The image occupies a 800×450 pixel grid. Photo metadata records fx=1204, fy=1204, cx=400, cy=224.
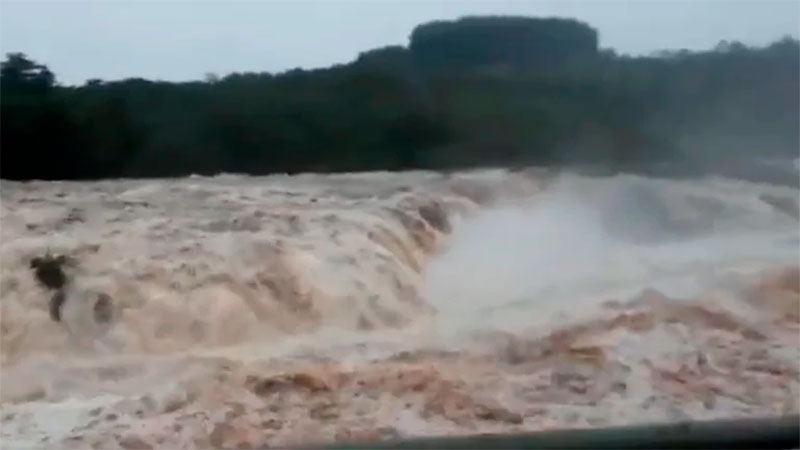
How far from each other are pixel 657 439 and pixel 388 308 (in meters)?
0.37

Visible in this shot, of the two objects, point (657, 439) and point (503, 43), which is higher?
point (503, 43)

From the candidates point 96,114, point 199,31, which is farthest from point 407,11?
point 96,114

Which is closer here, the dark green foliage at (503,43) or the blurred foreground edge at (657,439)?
the blurred foreground edge at (657,439)

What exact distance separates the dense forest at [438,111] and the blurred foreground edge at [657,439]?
15.4 inches

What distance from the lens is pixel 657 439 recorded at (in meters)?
1.19

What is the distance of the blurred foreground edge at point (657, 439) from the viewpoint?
1.18 m

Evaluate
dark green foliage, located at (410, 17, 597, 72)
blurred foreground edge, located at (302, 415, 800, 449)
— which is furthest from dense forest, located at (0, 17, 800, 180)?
blurred foreground edge, located at (302, 415, 800, 449)

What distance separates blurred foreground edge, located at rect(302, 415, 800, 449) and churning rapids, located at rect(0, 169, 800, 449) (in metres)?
0.13

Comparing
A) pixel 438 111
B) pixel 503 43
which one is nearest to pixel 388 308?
pixel 438 111

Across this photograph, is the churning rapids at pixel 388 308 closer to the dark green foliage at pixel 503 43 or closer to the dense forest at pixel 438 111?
the dense forest at pixel 438 111

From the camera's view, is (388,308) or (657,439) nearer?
(657,439)

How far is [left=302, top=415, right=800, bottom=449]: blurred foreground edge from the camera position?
1184mm

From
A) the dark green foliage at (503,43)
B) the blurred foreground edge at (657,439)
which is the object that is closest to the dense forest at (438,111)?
the dark green foliage at (503,43)

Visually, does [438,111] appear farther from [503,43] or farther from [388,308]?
[388,308]
